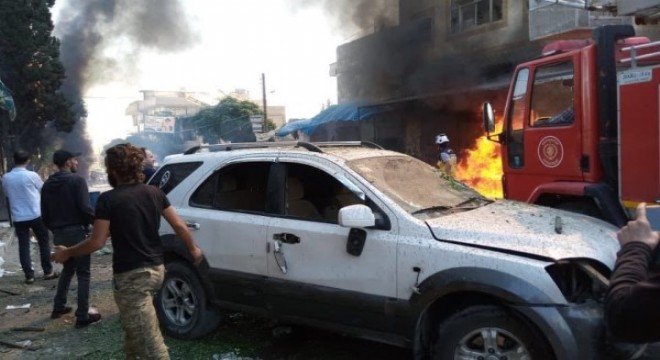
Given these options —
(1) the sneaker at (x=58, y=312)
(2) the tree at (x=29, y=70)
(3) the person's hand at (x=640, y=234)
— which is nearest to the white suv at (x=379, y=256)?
(3) the person's hand at (x=640, y=234)

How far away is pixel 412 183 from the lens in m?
3.88

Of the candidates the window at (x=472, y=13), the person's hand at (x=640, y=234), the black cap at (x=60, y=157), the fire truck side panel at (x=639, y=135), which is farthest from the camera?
the window at (x=472, y=13)

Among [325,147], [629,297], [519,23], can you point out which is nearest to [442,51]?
[519,23]

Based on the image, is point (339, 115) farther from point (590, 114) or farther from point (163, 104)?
point (163, 104)

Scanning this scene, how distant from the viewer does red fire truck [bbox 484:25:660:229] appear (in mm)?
4184

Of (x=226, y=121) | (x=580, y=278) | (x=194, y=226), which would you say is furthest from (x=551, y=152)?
(x=226, y=121)

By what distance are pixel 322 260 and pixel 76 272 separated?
2.94 meters

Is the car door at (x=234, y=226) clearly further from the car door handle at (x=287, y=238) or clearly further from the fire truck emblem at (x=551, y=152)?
the fire truck emblem at (x=551, y=152)

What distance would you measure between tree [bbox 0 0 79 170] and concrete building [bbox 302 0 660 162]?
381 inches

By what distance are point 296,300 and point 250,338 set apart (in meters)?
1.00

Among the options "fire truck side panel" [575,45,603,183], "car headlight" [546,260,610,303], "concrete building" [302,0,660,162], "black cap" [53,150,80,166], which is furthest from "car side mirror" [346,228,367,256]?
"concrete building" [302,0,660,162]

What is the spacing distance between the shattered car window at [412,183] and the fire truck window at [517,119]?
1.53 m

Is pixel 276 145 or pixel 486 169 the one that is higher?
pixel 276 145

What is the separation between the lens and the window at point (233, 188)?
167 inches
